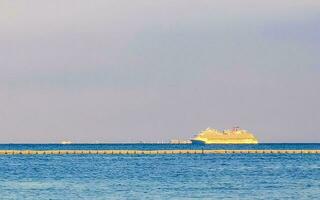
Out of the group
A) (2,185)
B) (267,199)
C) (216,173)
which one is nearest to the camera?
(267,199)

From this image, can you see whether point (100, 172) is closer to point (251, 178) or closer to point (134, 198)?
point (251, 178)

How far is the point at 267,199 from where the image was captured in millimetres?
59156

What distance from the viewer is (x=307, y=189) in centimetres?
6750

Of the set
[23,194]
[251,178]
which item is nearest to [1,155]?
[251,178]

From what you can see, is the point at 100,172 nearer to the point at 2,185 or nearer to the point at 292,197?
the point at 2,185

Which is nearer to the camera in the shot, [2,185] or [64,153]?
[2,185]

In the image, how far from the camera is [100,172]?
9212cm

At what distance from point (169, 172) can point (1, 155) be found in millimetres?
73676

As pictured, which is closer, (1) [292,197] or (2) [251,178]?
(1) [292,197]

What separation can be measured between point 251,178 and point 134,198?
23.1 meters

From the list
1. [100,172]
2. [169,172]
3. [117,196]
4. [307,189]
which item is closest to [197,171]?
[169,172]

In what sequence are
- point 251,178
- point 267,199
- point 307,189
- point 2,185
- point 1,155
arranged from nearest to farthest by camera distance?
point 267,199 → point 307,189 → point 2,185 → point 251,178 → point 1,155

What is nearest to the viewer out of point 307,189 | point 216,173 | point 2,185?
point 307,189

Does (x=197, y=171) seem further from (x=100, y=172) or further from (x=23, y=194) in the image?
(x=23, y=194)
